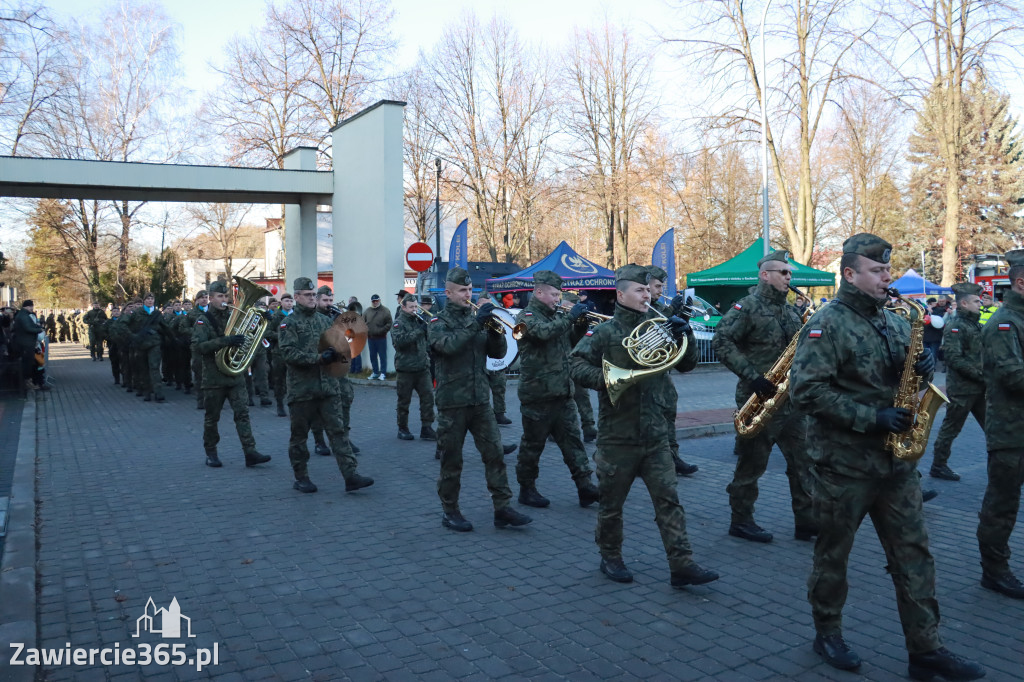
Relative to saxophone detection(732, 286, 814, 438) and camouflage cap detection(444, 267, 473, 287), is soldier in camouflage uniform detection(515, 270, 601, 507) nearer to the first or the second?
camouflage cap detection(444, 267, 473, 287)

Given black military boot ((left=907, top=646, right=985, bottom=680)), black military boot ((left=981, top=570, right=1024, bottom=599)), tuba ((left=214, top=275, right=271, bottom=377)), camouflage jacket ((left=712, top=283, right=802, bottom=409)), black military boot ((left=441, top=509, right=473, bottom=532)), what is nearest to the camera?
black military boot ((left=907, top=646, right=985, bottom=680))

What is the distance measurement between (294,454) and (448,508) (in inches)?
86.0

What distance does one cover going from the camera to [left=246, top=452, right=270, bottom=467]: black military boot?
372 inches

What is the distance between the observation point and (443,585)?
539 cm

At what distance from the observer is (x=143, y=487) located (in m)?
8.51

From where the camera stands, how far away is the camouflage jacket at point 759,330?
6.30 metres

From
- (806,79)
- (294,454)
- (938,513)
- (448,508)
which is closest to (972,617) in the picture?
(938,513)

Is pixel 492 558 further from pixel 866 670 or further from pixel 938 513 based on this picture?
pixel 938 513

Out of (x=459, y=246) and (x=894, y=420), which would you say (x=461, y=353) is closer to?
(x=894, y=420)

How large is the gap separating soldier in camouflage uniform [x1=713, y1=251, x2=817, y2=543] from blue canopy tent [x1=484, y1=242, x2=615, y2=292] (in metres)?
13.6

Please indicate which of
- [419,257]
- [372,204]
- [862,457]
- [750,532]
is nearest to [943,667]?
[862,457]

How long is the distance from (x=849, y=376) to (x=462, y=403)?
3.42m

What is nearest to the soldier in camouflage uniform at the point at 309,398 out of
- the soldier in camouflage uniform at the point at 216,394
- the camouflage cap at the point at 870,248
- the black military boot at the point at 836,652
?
the soldier in camouflage uniform at the point at 216,394

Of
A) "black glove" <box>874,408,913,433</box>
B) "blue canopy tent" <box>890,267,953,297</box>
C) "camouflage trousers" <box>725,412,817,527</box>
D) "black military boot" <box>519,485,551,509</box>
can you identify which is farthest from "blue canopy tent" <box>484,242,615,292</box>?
"black glove" <box>874,408,913,433</box>
